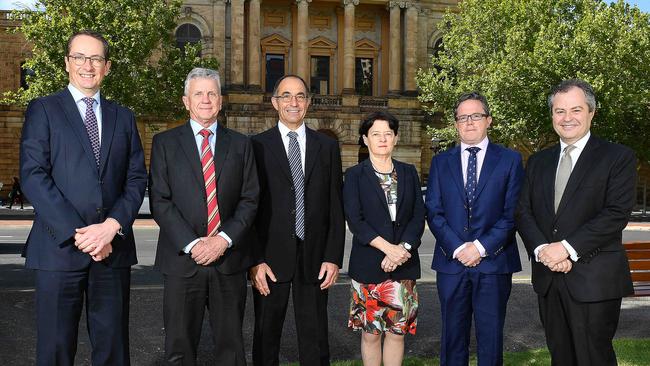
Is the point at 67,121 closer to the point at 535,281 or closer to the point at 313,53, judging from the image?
the point at 535,281

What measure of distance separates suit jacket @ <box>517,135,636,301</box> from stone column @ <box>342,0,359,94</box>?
128ft

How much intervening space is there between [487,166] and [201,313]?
2.52 meters

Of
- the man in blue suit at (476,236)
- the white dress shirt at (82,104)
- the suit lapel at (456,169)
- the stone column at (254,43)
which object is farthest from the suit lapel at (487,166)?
the stone column at (254,43)

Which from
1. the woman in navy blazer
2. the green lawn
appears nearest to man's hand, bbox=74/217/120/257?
the woman in navy blazer

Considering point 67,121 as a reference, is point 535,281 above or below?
below

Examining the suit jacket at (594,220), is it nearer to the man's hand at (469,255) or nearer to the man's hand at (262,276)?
the man's hand at (469,255)

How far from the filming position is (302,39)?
143ft

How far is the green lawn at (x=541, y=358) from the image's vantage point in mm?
6039

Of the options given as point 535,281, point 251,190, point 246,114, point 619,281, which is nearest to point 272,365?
point 251,190

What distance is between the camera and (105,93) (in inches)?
1161

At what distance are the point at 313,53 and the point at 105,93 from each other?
19199mm

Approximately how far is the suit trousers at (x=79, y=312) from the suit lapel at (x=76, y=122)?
2.52ft

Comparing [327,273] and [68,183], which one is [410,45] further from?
[68,183]

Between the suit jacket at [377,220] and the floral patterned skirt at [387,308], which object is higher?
the suit jacket at [377,220]
